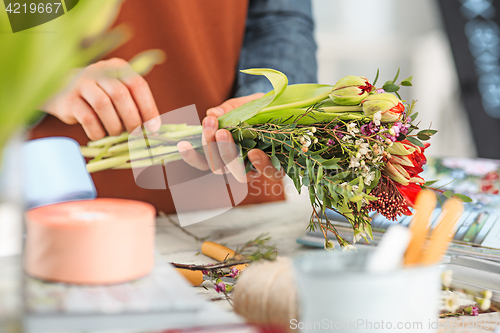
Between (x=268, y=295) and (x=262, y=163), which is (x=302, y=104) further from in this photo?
(x=268, y=295)

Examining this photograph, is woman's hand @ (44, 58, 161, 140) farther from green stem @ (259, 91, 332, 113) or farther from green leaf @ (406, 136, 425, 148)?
green leaf @ (406, 136, 425, 148)

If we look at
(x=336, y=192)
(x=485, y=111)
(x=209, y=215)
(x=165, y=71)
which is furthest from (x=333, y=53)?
(x=336, y=192)

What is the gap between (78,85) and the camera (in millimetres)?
448

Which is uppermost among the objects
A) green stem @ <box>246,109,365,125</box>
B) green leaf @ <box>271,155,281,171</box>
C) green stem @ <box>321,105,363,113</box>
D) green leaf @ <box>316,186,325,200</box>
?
green stem @ <box>321,105,363,113</box>

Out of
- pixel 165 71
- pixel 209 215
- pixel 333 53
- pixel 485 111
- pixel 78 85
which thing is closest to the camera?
pixel 78 85

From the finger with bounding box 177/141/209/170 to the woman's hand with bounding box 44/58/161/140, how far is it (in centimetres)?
5

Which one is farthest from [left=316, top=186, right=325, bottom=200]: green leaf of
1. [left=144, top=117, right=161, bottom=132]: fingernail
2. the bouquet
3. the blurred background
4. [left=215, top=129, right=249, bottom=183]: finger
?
the blurred background

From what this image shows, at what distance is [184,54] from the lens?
745 mm

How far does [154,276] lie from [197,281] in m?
0.12

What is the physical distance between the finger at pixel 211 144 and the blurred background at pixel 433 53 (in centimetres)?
158

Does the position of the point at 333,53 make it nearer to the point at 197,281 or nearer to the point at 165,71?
the point at 165,71

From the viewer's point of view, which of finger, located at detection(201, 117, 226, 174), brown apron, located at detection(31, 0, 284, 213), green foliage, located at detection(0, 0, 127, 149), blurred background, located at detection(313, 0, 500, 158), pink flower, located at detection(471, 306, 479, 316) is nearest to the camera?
green foliage, located at detection(0, 0, 127, 149)

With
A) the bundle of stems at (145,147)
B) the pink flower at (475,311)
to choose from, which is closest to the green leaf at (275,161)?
the bundle of stems at (145,147)

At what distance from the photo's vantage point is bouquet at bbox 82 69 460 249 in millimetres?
360
